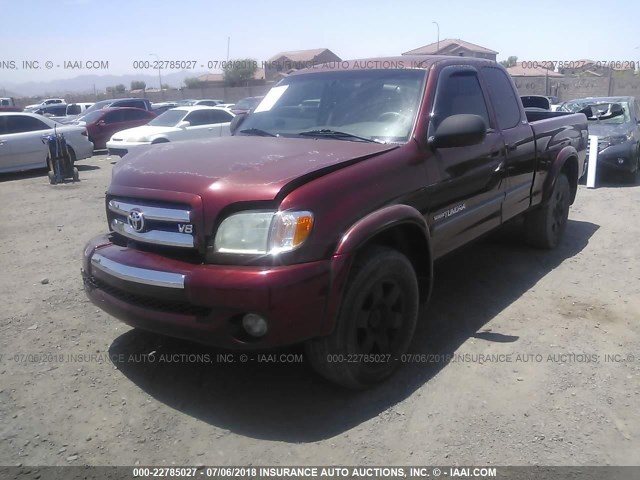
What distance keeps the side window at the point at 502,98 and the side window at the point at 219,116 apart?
1032cm

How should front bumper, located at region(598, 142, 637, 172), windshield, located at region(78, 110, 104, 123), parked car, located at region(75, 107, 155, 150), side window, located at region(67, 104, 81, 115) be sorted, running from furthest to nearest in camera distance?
side window, located at region(67, 104, 81, 115) → windshield, located at region(78, 110, 104, 123) → parked car, located at region(75, 107, 155, 150) → front bumper, located at region(598, 142, 637, 172)

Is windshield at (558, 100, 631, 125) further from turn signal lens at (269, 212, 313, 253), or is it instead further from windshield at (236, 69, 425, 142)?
turn signal lens at (269, 212, 313, 253)

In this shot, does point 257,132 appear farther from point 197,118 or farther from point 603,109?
point 197,118

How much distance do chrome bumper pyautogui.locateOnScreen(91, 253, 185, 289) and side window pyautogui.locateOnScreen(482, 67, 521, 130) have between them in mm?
3179

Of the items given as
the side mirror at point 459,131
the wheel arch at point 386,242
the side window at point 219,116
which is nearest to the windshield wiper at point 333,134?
the side mirror at point 459,131

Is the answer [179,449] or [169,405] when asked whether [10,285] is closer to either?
[169,405]

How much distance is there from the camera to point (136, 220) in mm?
3215

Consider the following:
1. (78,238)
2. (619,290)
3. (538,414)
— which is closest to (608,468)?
(538,414)

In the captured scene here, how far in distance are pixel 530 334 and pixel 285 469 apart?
2.25 meters

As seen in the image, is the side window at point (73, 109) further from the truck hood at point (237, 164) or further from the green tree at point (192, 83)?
the green tree at point (192, 83)

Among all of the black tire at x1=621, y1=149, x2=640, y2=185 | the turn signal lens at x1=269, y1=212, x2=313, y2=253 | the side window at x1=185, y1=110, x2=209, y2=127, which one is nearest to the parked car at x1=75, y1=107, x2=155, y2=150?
the side window at x1=185, y1=110, x2=209, y2=127

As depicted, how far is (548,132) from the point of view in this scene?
5680mm

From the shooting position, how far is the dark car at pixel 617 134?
10259 mm

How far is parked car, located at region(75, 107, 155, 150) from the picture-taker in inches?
696
